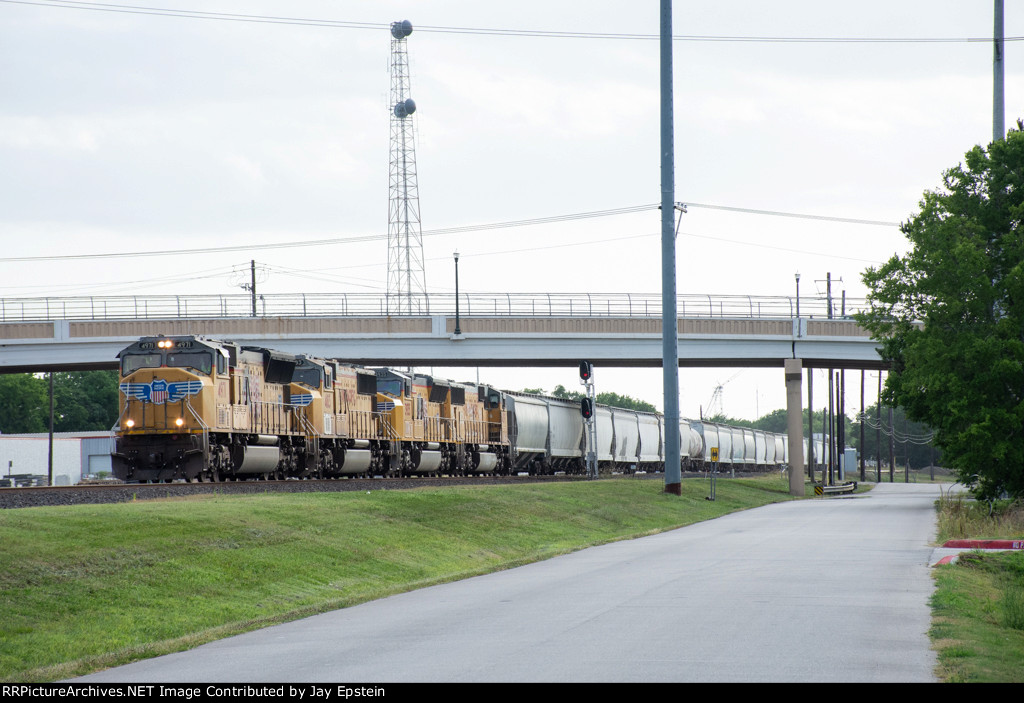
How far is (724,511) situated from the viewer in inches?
1596

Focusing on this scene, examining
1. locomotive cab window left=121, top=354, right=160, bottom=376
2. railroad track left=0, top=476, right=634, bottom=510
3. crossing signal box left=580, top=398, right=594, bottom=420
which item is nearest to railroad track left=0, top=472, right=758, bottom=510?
railroad track left=0, top=476, right=634, bottom=510

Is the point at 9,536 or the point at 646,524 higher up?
the point at 9,536

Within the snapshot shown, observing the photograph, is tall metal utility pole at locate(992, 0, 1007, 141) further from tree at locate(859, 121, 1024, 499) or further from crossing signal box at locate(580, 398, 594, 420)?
crossing signal box at locate(580, 398, 594, 420)

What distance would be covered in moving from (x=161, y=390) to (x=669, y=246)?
18.9 m

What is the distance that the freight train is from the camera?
30672mm

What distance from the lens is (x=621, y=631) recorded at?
1193cm

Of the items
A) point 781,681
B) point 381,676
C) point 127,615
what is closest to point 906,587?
point 781,681

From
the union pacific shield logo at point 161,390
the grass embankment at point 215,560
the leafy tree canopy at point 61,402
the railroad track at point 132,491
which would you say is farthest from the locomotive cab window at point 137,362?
the leafy tree canopy at point 61,402

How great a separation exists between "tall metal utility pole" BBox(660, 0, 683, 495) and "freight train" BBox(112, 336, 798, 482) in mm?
4075

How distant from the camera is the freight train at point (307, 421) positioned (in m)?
30.7

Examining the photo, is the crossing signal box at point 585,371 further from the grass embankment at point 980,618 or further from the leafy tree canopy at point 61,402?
the leafy tree canopy at point 61,402

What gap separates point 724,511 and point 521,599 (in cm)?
2647

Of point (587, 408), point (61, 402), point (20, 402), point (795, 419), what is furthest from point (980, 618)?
point (61, 402)
